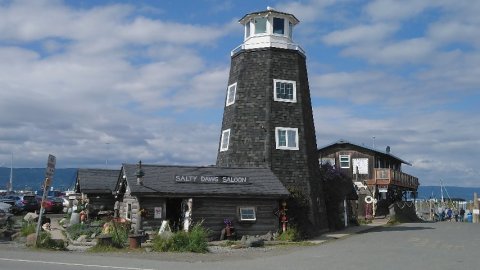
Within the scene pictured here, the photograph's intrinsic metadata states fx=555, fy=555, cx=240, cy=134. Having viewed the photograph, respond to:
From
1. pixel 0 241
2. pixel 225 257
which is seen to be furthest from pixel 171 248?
pixel 0 241

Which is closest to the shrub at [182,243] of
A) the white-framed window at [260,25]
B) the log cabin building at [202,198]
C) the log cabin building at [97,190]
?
the log cabin building at [202,198]

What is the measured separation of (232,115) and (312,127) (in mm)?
4949

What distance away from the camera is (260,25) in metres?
33.1

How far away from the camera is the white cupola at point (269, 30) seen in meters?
32.6

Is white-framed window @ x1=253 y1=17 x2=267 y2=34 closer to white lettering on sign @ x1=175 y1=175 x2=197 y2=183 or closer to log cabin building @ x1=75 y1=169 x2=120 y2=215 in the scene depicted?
white lettering on sign @ x1=175 y1=175 x2=197 y2=183

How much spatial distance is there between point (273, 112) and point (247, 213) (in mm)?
6631

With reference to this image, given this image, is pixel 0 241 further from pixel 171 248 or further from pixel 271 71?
pixel 271 71

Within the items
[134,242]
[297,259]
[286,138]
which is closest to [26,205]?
[286,138]

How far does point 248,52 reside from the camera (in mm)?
32844

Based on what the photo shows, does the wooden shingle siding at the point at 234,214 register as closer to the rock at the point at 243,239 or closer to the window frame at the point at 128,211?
the rock at the point at 243,239

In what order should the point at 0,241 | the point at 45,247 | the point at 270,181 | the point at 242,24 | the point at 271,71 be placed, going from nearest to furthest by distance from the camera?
the point at 45,247 → the point at 0,241 → the point at 270,181 → the point at 271,71 → the point at 242,24

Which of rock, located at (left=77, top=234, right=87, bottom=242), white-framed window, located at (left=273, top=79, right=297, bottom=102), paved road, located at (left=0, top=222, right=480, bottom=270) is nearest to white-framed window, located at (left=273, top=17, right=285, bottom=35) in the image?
white-framed window, located at (left=273, top=79, right=297, bottom=102)

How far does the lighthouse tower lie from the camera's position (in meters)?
30.7

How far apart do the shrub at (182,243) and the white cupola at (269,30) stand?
14.6m
